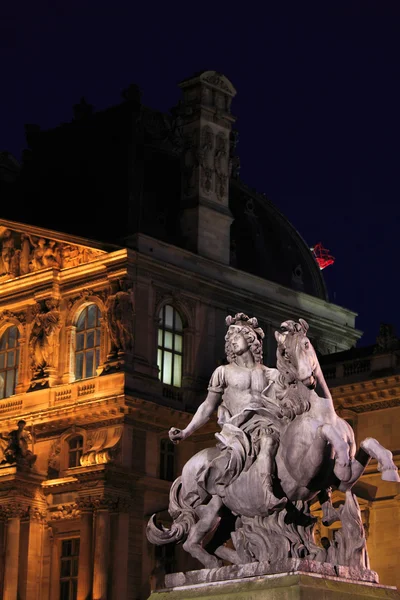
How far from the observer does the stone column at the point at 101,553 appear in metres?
41.1

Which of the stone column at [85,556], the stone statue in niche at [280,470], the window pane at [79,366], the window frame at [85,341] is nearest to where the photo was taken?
the stone statue in niche at [280,470]

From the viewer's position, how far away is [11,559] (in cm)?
4266

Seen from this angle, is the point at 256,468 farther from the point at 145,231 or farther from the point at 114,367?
the point at 145,231

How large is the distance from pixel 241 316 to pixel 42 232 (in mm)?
31359

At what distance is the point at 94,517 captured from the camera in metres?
42.1

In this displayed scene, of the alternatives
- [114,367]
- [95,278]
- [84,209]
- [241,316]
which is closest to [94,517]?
[114,367]

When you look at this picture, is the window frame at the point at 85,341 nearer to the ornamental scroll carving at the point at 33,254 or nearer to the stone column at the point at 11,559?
the ornamental scroll carving at the point at 33,254

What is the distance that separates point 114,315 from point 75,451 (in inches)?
172

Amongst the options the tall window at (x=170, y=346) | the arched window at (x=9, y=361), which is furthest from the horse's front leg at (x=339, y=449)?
the arched window at (x=9, y=361)

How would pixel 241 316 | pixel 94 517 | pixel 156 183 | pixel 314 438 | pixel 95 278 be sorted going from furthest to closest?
pixel 156 183, pixel 95 278, pixel 94 517, pixel 241 316, pixel 314 438

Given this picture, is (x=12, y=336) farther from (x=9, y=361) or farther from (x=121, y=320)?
(x=121, y=320)

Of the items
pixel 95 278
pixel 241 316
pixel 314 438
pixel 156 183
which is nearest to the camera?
pixel 314 438

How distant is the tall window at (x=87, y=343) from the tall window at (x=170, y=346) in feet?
6.58

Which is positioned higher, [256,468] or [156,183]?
[156,183]
